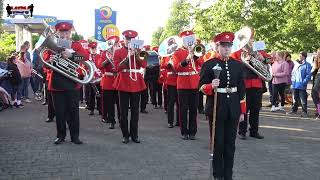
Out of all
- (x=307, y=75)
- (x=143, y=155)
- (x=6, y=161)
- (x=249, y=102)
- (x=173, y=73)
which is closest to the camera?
(x=6, y=161)

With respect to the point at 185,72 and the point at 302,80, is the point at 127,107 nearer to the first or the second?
the point at 185,72

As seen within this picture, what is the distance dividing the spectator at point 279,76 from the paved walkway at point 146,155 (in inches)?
123

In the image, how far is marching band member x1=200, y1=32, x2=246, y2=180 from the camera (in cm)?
591

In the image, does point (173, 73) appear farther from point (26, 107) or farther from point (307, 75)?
point (26, 107)

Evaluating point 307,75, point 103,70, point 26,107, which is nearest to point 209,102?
point 103,70

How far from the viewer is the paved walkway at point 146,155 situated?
21.1 feet

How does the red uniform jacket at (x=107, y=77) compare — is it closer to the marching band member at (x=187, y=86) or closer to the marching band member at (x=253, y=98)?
the marching band member at (x=187, y=86)

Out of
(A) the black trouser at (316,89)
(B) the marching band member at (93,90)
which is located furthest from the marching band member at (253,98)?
(B) the marching band member at (93,90)

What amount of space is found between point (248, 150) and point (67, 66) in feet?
11.4

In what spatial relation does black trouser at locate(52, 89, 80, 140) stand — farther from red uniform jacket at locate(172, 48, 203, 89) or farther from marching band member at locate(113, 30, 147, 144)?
red uniform jacket at locate(172, 48, 203, 89)

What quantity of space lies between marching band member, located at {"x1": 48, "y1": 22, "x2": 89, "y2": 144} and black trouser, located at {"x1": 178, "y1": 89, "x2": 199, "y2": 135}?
198 centimetres

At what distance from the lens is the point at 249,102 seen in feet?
30.1

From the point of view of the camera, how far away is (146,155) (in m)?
7.54

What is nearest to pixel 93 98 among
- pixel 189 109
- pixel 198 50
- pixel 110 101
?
pixel 110 101
